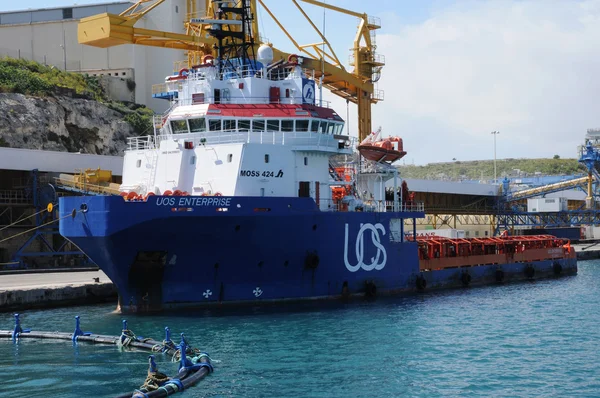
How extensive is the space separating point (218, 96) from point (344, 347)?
1347cm

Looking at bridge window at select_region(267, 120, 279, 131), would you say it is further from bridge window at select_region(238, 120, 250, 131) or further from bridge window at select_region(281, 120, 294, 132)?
bridge window at select_region(238, 120, 250, 131)

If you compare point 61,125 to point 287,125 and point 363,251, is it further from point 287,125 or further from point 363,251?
point 363,251

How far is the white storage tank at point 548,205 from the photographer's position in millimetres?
66938

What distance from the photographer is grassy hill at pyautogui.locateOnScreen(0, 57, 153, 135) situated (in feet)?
170

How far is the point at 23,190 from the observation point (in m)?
39.2

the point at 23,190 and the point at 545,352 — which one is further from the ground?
the point at 23,190

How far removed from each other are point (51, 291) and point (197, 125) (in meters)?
8.11

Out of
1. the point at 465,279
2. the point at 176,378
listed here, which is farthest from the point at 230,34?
the point at 176,378

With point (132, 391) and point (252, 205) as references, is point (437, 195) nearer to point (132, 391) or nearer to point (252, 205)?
point (252, 205)

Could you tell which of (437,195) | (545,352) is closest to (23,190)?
(545,352)

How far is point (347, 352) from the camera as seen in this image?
2069cm

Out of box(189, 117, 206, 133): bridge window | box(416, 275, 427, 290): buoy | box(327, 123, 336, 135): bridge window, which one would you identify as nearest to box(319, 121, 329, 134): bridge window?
box(327, 123, 336, 135): bridge window

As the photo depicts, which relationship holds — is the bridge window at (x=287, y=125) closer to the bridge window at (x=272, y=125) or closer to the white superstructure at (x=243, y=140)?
the white superstructure at (x=243, y=140)

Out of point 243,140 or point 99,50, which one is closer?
point 243,140
